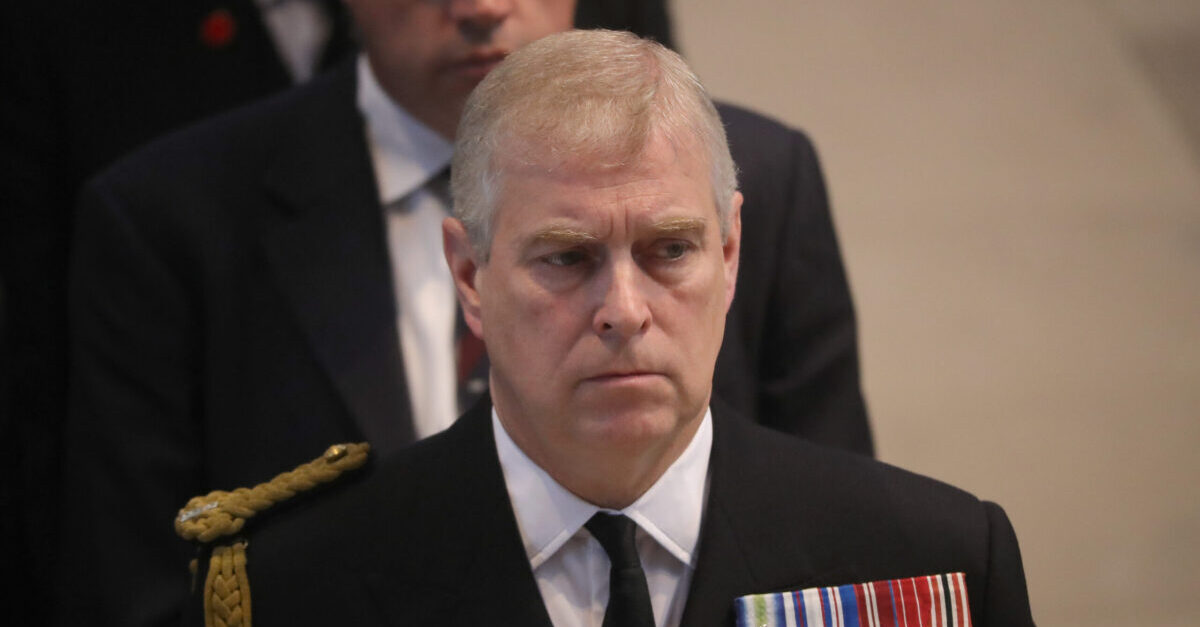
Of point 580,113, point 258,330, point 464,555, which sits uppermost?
point 580,113

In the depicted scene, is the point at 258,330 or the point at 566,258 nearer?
the point at 566,258

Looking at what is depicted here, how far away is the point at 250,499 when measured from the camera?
172 centimetres

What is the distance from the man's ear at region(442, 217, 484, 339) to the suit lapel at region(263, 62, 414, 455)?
424 millimetres

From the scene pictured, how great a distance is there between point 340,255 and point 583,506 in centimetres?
66

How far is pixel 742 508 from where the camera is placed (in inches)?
66.2

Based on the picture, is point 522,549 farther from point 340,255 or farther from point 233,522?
point 340,255

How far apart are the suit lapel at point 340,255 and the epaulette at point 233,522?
0.87 ft

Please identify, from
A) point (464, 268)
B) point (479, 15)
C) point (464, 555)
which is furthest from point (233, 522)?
point (479, 15)

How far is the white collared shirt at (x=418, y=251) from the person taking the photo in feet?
6.81

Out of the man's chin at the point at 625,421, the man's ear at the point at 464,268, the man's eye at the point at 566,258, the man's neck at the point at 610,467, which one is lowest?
the man's neck at the point at 610,467

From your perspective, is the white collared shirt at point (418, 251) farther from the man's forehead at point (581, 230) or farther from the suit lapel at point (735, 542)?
the man's forehead at point (581, 230)

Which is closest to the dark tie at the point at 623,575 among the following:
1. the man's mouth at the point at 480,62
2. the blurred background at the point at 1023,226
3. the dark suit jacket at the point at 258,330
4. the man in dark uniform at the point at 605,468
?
the man in dark uniform at the point at 605,468

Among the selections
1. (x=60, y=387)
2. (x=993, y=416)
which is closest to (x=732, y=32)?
(x=993, y=416)

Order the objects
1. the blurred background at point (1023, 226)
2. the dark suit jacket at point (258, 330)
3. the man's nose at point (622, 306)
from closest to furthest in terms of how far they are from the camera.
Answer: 1. the man's nose at point (622, 306)
2. the dark suit jacket at point (258, 330)
3. the blurred background at point (1023, 226)
